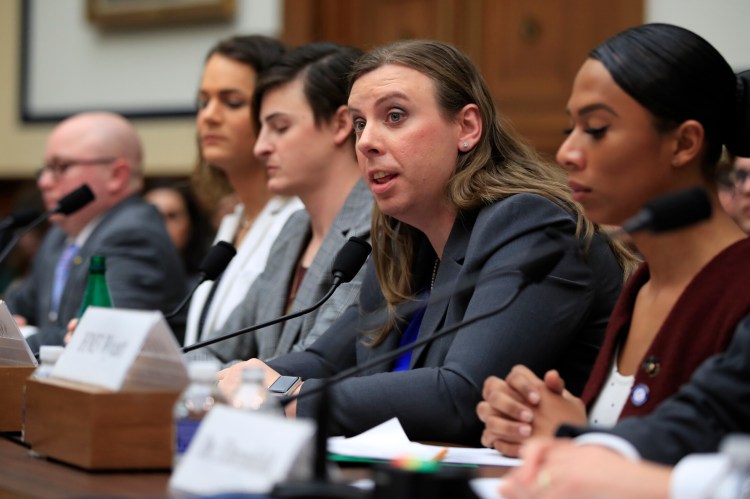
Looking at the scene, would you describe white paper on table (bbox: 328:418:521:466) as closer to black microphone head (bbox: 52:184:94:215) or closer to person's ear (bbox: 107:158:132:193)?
black microphone head (bbox: 52:184:94:215)

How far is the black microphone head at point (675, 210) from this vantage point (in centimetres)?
140

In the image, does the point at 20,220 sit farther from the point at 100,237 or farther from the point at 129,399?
the point at 129,399

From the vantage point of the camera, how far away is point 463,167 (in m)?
2.34

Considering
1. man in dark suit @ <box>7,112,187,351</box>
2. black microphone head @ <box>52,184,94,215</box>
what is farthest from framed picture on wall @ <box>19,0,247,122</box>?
black microphone head @ <box>52,184,94,215</box>

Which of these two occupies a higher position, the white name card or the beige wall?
the white name card

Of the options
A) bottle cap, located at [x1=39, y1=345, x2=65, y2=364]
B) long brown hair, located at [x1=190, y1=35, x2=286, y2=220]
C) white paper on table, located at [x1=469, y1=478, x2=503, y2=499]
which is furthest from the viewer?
long brown hair, located at [x1=190, y1=35, x2=286, y2=220]

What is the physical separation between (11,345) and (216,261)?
483 mm

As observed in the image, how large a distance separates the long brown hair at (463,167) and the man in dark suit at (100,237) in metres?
1.36

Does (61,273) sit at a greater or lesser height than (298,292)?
lesser

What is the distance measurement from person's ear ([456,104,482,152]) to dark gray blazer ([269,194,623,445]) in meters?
0.16

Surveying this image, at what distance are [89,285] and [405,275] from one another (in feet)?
2.43

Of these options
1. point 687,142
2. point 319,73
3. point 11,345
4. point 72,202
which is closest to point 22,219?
point 72,202

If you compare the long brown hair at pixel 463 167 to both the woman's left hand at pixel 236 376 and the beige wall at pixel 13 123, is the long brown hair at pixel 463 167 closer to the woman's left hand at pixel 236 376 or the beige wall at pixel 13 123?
the woman's left hand at pixel 236 376

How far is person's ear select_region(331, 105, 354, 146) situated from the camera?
3.03 metres
